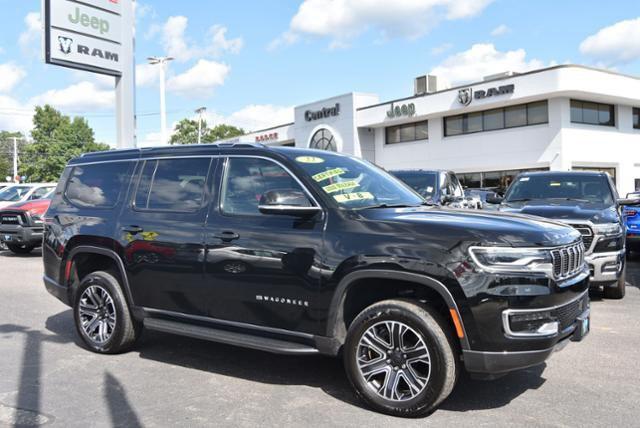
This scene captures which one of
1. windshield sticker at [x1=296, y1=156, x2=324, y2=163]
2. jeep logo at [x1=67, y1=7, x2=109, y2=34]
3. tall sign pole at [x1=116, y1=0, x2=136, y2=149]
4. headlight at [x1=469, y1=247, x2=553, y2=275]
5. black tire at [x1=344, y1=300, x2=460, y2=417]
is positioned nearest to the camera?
headlight at [x1=469, y1=247, x2=553, y2=275]

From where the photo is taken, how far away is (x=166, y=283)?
16.1 feet

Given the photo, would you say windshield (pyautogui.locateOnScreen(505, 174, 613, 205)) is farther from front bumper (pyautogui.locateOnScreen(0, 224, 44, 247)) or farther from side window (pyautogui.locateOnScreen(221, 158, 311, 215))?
front bumper (pyautogui.locateOnScreen(0, 224, 44, 247))

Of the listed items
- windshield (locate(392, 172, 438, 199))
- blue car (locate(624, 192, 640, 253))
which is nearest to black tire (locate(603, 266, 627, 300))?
blue car (locate(624, 192, 640, 253))

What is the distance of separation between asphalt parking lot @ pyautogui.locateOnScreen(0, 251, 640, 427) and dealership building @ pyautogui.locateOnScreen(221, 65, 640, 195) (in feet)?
74.7

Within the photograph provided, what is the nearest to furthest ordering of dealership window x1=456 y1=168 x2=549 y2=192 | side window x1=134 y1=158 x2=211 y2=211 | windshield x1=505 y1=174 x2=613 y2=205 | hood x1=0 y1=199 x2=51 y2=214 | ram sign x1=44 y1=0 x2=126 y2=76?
side window x1=134 y1=158 x2=211 y2=211 < windshield x1=505 y1=174 x2=613 y2=205 < hood x1=0 y1=199 x2=51 y2=214 < ram sign x1=44 y1=0 x2=126 y2=76 < dealership window x1=456 y1=168 x2=549 y2=192

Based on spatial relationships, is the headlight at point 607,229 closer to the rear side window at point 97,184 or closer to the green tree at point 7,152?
the rear side window at point 97,184

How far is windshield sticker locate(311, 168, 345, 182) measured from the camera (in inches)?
175

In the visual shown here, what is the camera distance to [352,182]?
4.65 m

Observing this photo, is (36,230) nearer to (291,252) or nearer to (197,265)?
(197,265)

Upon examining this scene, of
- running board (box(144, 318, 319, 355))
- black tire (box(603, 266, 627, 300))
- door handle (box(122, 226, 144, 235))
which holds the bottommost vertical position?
black tire (box(603, 266, 627, 300))

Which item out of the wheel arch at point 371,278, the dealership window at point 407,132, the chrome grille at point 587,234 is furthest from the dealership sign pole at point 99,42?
the dealership window at point 407,132

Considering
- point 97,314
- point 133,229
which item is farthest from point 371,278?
point 97,314

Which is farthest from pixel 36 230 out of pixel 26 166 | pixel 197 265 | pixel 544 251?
pixel 26 166

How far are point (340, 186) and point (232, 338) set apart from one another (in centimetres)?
150
